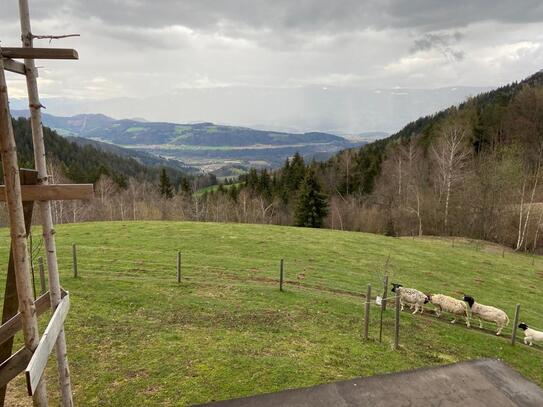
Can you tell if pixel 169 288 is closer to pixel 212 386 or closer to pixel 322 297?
pixel 322 297

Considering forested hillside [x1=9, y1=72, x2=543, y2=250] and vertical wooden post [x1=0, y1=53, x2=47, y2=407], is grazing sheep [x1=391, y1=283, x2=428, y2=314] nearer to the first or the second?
vertical wooden post [x1=0, y1=53, x2=47, y2=407]

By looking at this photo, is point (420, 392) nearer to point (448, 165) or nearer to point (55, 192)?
point (55, 192)

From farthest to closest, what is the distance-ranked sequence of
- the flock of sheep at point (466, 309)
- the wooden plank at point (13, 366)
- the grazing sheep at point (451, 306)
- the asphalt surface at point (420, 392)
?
the grazing sheep at point (451, 306), the flock of sheep at point (466, 309), the asphalt surface at point (420, 392), the wooden plank at point (13, 366)

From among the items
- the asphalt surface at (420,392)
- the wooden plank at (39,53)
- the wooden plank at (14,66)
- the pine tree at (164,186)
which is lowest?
the pine tree at (164,186)

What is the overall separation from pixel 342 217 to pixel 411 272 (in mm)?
44689

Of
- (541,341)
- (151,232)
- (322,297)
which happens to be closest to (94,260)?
(151,232)

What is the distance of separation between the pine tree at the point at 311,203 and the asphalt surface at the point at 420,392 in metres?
57.5

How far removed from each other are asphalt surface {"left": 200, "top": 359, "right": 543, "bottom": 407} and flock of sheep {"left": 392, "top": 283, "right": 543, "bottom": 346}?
9.38 metres

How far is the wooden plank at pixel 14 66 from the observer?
478 cm

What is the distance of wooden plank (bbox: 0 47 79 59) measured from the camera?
470 cm

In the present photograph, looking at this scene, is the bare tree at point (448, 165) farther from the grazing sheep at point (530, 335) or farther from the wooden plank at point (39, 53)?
the wooden plank at point (39, 53)

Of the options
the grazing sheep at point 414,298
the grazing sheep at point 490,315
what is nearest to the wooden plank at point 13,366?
the grazing sheep at point 414,298

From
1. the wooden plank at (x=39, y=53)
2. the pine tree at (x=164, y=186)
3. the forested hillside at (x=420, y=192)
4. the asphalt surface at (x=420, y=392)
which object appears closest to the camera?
the wooden plank at (x=39, y=53)

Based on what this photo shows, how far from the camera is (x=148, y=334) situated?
12.4 meters
